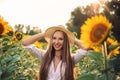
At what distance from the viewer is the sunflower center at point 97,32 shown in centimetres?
252

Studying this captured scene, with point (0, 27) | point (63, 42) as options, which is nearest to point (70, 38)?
point (63, 42)

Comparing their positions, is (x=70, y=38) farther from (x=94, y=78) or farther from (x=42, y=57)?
(x=94, y=78)

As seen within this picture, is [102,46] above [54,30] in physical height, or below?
below

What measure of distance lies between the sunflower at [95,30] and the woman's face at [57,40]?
1787 millimetres

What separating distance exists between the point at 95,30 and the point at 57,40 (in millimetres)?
1923

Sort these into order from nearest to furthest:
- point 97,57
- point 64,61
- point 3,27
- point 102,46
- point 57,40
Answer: point 102,46 → point 97,57 → point 57,40 → point 64,61 → point 3,27

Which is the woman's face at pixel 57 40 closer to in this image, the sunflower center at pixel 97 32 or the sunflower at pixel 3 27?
the sunflower at pixel 3 27

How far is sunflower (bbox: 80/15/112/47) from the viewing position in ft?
8.18

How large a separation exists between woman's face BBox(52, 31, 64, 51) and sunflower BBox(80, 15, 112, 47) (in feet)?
5.86

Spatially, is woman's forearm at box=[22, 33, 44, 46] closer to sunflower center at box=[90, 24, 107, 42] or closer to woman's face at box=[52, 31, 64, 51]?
woman's face at box=[52, 31, 64, 51]

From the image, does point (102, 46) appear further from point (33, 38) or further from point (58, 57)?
point (33, 38)

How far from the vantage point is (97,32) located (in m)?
2.57

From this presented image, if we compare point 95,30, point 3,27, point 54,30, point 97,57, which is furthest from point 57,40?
point 95,30

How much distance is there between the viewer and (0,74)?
441 cm
